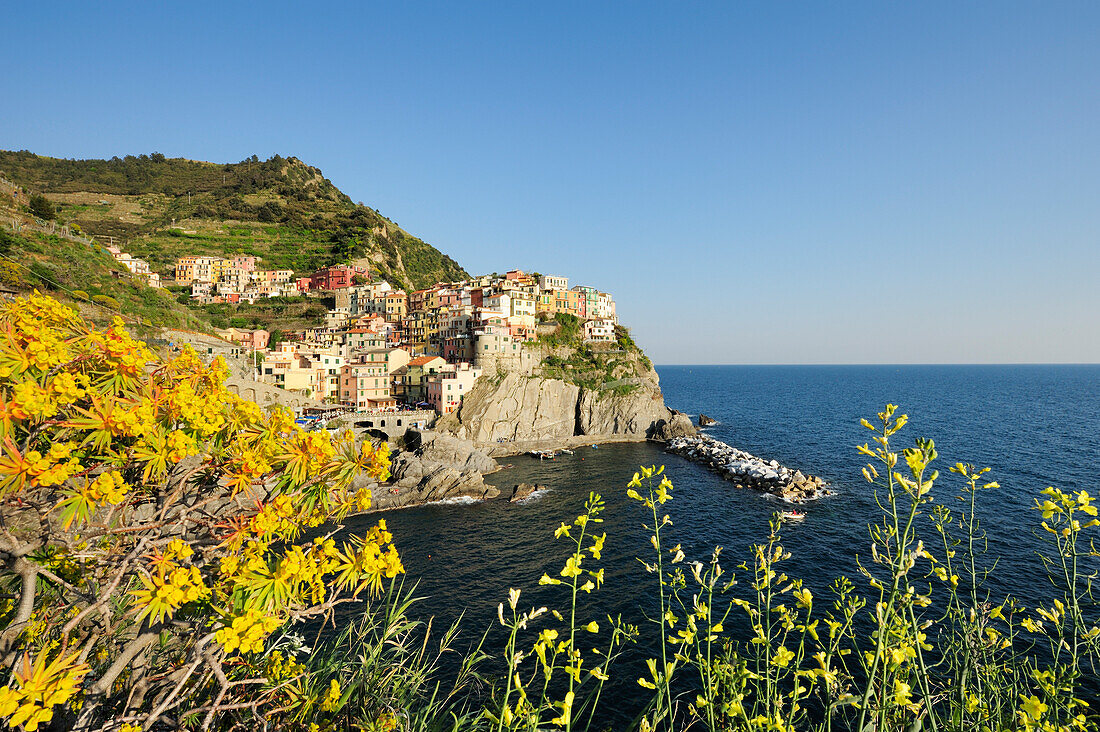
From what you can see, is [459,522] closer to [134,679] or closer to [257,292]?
[134,679]

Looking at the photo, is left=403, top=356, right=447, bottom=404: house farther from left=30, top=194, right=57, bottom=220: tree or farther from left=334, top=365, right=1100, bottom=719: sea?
left=30, top=194, right=57, bottom=220: tree

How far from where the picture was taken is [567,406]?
67.8 meters

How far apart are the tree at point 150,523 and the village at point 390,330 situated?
5258 cm

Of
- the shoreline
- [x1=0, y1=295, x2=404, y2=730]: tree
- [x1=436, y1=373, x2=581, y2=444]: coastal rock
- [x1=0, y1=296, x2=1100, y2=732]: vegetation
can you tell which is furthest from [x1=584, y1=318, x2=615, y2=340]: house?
[x1=0, y1=295, x2=404, y2=730]: tree

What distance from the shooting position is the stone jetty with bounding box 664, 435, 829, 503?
4184 cm

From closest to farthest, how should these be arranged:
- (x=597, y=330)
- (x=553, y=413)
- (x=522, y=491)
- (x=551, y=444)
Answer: (x=522, y=491)
(x=551, y=444)
(x=553, y=413)
(x=597, y=330)

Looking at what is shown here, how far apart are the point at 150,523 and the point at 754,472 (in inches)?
1916

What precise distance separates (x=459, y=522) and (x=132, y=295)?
147 ft

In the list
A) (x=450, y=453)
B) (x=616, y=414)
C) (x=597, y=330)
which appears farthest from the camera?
(x=597, y=330)

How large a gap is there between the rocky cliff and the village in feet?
10.0

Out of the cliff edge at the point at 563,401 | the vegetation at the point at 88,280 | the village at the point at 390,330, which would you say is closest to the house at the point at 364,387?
the village at the point at 390,330

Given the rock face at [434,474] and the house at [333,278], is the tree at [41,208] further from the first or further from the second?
the rock face at [434,474]

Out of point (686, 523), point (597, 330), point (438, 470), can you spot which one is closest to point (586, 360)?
point (597, 330)

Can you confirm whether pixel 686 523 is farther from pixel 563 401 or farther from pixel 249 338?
pixel 249 338
